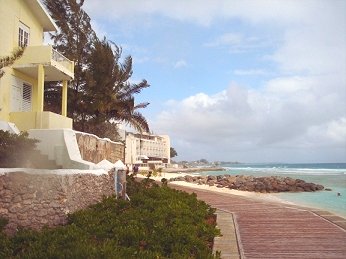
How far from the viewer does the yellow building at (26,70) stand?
14938mm

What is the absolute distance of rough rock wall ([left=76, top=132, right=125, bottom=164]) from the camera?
1253 cm

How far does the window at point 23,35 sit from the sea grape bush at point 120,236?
9.02 metres

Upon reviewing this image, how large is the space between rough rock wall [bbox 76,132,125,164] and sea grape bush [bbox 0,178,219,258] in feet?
7.83

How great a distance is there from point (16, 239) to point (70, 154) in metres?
3.64

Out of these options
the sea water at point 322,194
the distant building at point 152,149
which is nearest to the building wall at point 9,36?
the sea water at point 322,194

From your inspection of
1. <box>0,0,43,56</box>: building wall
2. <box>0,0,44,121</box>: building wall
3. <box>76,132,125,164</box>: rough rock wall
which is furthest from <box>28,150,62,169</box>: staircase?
<box>0,0,43,56</box>: building wall

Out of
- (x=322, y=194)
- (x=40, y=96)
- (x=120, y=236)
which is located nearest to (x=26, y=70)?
(x=40, y=96)

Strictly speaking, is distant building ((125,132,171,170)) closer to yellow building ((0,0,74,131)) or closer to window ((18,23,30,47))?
yellow building ((0,0,74,131))

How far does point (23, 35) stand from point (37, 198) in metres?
10.3

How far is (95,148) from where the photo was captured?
13945mm

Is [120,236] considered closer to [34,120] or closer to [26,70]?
[34,120]

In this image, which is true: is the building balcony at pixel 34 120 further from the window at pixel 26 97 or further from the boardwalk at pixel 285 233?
the boardwalk at pixel 285 233

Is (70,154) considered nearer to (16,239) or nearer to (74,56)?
(16,239)

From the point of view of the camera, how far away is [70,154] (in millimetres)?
11102
